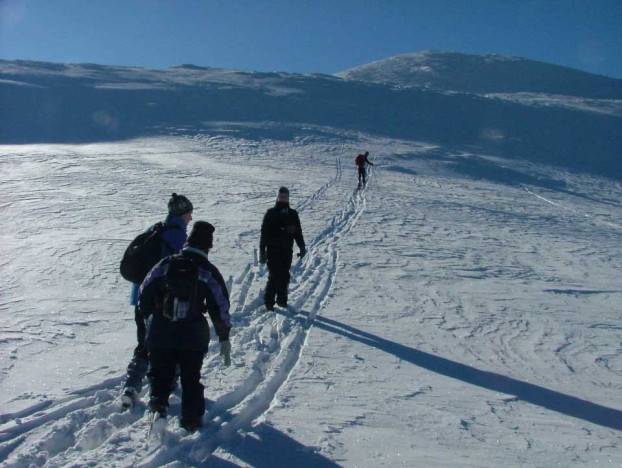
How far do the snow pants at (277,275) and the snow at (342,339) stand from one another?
0.81ft

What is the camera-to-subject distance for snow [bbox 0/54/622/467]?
14.2 feet

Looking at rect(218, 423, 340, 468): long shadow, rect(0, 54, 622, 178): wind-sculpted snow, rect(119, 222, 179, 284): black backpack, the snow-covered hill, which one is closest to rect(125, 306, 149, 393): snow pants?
rect(119, 222, 179, 284): black backpack

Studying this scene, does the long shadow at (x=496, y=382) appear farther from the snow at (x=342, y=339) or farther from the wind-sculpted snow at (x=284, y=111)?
the wind-sculpted snow at (x=284, y=111)

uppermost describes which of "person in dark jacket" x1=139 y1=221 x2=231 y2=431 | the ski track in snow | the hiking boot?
"person in dark jacket" x1=139 y1=221 x2=231 y2=431

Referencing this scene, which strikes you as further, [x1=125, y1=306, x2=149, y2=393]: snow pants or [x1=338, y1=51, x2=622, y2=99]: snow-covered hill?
[x1=338, y1=51, x2=622, y2=99]: snow-covered hill

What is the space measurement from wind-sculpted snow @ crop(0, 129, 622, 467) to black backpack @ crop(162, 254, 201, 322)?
0.88m

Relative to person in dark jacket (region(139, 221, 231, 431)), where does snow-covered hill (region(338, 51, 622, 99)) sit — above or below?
above

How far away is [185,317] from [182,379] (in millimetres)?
489

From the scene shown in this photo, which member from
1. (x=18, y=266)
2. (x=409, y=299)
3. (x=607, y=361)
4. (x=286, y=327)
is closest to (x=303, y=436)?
(x=286, y=327)

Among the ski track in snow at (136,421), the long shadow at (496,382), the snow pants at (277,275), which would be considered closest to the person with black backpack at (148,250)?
the ski track in snow at (136,421)

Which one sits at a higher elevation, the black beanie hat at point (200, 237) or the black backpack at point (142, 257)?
the black beanie hat at point (200, 237)

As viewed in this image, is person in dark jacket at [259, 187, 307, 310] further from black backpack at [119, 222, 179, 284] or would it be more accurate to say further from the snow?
black backpack at [119, 222, 179, 284]

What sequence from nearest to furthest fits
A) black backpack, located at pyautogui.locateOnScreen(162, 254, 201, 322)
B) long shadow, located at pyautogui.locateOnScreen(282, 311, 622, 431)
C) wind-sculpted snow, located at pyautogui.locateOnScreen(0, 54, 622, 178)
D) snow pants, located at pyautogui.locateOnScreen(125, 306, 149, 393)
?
black backpack, located at pyautogui.locateOnScreen(162, 254, 201, 322) < snow pants, located at pyautogui.locateOnScreen(125, 306, 149, 393) < long shadow, located at pyautogui.locateOnScreen(282, 311, 622, 431) < wind-sculpted snow, located at pyautogui.locateOnScreen(0, 54, 622, 178)

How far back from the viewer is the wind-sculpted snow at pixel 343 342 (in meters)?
4.33
